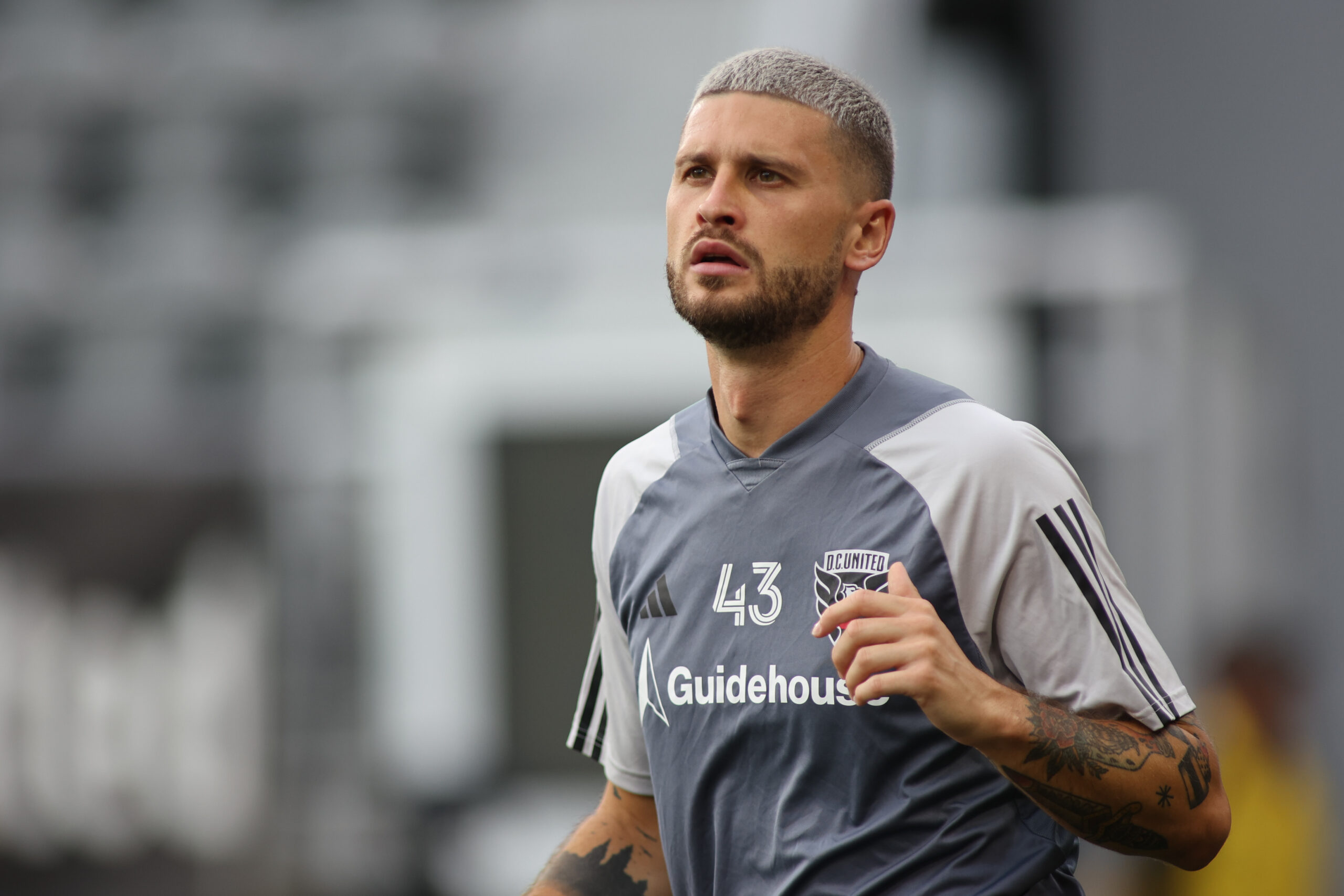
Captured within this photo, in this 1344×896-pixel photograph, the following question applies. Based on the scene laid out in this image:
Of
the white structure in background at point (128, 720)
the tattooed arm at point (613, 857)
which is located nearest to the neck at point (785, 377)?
the tattooed arm at point (613, 857)

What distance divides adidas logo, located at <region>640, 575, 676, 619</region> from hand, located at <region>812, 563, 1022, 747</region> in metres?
0.57

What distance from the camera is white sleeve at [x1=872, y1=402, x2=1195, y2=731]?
247 centimetres

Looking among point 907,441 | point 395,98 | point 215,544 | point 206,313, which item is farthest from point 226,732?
point 395,98

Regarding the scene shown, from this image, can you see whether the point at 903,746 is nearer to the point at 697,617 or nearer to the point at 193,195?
the point at 697,617

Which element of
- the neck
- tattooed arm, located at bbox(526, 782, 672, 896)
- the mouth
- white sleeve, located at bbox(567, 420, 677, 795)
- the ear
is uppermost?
the ear

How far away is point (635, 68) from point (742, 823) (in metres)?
A: 15.2

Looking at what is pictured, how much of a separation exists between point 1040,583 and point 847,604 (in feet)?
1.28

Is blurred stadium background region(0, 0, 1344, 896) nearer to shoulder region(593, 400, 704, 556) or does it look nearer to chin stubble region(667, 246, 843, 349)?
shoulder region(593, 400, 704, 556)

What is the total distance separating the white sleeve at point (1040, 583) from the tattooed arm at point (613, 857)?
84 centimetres

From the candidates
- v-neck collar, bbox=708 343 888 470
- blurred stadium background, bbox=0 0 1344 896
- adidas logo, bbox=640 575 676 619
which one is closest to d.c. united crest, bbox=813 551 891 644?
v-neck collar, bbox=708 343 888 470

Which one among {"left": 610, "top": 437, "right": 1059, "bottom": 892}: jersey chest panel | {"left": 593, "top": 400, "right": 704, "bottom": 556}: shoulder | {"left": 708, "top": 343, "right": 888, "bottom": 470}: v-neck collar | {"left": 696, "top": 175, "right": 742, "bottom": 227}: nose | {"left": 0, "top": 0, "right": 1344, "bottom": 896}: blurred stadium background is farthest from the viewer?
{"left": 0, "top": 0, "right": 1344, "bottom": 896}: blurred stadium background

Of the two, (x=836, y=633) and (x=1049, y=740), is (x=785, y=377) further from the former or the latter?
(x=1049, y=740)

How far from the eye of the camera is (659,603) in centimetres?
284

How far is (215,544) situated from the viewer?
31.2 ft
